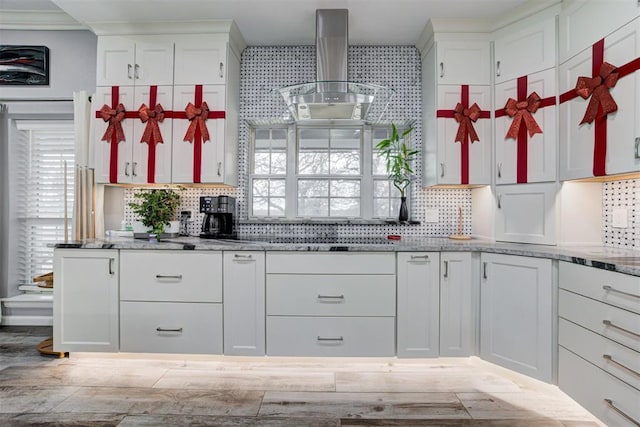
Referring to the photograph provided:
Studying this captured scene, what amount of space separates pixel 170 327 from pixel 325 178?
183 cm

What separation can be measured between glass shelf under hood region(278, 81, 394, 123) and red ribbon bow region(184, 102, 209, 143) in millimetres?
702

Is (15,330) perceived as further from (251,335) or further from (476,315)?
(476,315)

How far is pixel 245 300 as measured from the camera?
2.36 m

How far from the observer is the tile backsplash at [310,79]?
307 cm

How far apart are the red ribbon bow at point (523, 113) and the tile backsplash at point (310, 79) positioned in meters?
0.75

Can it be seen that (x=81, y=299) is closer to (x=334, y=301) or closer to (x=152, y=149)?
(x=152, y=149)

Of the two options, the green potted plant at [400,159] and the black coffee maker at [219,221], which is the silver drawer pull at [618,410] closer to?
the green potted plant at [400,159]

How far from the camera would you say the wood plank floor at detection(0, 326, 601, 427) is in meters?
1.85

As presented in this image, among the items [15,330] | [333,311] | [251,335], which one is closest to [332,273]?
[333,311]

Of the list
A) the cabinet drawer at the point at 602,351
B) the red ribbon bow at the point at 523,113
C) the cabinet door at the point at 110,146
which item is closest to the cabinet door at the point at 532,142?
the red ribbon bow at the point at 523,113

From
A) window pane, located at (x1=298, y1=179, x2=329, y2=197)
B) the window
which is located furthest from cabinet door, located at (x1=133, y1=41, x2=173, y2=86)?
window pane, located at (x1=298, y1=179, x2=329, y2=197)

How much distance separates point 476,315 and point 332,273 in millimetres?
1077

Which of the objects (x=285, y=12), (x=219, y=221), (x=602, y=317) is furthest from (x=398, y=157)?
(x=602, y=317)

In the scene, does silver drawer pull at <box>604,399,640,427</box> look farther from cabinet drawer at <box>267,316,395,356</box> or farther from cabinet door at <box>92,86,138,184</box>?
cabinet door at <box>92,86,138,184</box>
